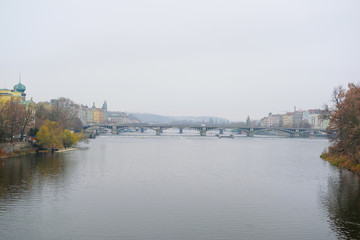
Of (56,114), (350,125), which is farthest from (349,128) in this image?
(56,114)

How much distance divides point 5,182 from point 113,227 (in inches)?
480

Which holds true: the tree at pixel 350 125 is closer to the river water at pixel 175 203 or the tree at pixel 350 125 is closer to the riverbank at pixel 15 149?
the river water at pixel 175 203

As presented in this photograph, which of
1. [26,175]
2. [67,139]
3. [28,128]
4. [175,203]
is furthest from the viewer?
[67,139]

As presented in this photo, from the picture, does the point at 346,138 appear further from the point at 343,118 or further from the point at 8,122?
the point at 8,122

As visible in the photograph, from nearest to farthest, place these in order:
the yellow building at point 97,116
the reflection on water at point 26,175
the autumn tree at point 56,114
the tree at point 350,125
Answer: the reflection on water at point 26,175, the tree at point 350,125, the autumn tree at point 56,114, the yellow building at point 97,116

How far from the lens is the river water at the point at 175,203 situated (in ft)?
50.6

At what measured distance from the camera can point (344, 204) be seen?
20.1 meters

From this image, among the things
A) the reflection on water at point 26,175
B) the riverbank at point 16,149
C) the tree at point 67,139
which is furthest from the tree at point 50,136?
the reflection on water at point 26,175

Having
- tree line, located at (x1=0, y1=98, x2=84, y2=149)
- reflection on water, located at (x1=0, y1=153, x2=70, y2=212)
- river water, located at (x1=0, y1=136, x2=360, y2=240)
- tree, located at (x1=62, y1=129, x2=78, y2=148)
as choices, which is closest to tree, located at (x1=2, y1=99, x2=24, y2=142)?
tree line, located at (x1=0, y1=98, x2=84, y2=149)

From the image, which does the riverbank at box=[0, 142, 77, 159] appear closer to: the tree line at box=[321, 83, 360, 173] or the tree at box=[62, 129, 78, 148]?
the tree at box=[62, 129, 78, 148]

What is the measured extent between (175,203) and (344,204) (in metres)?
8.80

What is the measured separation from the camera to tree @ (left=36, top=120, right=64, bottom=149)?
146 feet

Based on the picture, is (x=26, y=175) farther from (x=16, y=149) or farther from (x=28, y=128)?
(x=28, y=128)

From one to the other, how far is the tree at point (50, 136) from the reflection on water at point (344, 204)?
30920mm
